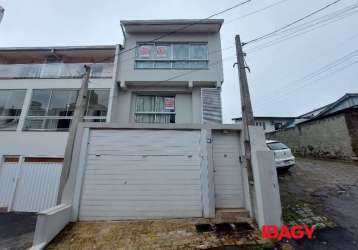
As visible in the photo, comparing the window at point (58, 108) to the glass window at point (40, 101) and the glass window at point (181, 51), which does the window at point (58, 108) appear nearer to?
the glass window at point (40, 101)

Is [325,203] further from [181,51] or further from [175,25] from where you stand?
[175,25]

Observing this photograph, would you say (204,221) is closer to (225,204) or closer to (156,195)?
(225,204)

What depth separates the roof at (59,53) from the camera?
348 inches

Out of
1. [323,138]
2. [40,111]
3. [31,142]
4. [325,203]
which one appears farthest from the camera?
[323,138]

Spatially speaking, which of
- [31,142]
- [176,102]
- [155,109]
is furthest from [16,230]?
[176,102]

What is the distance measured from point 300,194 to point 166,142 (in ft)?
17.4

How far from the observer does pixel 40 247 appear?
11.4 ft

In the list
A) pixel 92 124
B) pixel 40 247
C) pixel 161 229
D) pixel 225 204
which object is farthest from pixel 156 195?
pixel 92 124

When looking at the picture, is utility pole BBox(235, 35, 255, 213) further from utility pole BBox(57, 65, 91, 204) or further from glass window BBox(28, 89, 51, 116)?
glass window BBox(28, 89, 51, 116)

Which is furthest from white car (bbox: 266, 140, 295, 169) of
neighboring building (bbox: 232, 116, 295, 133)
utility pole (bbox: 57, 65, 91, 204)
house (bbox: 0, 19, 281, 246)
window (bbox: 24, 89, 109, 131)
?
neighboring building (bbox: 232, 116, 295, 133)

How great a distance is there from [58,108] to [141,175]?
20.9ft

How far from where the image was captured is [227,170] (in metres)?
5.40

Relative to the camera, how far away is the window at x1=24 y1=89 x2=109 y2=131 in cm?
767

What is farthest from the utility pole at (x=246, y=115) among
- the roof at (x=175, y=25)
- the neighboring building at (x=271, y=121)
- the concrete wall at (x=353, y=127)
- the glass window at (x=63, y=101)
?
the neighboring building at (x=271, y=121)
